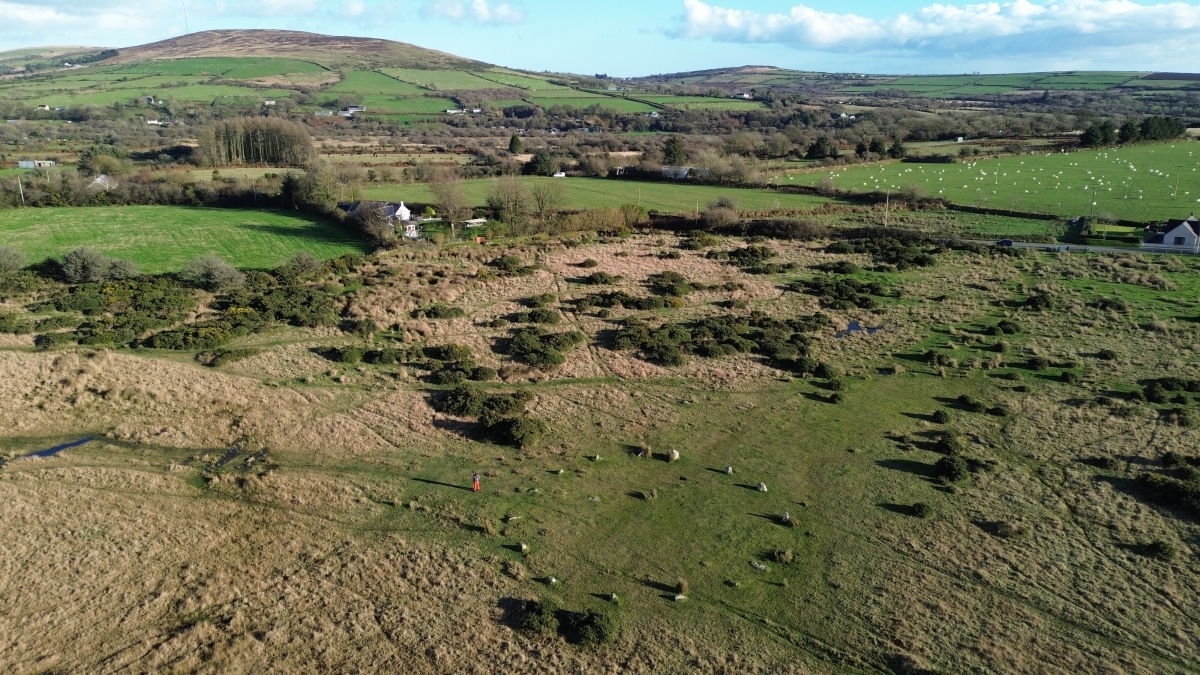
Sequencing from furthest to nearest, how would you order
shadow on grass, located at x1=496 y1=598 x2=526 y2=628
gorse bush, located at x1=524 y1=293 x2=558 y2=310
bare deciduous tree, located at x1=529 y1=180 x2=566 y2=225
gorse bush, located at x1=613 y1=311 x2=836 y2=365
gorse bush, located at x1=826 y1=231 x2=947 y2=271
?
bare deciduous tree, located at x1=529 y1=180 x2=566 y2=225 < gorse bush, located at x1=826 y1=231 x2=947 y2=271 < gorse bush, located at x1=524 y1=293 x2=558 y2=310 < gorse bush, located at x1=613 y1=311 x2=836 y2=365 < shadow on grass, located at x1=496 y1=598 x2=526 y2=628

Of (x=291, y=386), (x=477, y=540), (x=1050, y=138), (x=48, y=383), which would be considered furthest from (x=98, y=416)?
(x=1050, y=138)

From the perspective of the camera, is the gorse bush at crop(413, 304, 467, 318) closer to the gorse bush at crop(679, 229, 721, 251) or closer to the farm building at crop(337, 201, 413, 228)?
the farm building at crop(337, 201, 413, 228)

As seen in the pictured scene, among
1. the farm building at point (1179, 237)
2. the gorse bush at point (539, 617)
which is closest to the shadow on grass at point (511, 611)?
the gorse bush at point (539, 617)

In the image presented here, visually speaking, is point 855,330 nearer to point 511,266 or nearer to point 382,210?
point 511,266

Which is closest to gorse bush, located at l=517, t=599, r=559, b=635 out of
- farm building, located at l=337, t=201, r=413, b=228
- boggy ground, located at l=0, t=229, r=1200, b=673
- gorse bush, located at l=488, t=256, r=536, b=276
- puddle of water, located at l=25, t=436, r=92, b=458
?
boggy ground, located at l=0, t=229, r=1200, b=673

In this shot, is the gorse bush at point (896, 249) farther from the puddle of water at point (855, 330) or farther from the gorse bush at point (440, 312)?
the gorse bush at point (440, 312)

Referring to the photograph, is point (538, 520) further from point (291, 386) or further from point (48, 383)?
point (48, 383)
